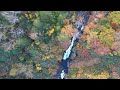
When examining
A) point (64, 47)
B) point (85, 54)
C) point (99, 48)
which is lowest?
point (85, 54)

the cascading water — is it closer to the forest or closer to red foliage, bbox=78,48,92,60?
the forest

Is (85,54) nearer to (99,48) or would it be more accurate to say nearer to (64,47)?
(99,48)

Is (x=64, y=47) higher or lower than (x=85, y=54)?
higher

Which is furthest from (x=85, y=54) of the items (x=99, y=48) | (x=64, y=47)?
(x=64, y=47)

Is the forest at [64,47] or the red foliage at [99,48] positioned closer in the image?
the forest at [64,47]

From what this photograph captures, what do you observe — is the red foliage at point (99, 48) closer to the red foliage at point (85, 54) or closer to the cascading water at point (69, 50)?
the red foliage at point (85, 54)

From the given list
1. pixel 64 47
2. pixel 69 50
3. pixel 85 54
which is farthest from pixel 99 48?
pixel 64 47

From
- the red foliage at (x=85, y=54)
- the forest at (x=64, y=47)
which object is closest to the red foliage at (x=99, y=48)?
the forest at (x=64, y=47)

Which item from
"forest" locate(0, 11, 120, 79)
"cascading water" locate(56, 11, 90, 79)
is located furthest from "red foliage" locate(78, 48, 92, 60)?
"cascading water" locate(56, 11, 90, 79)
